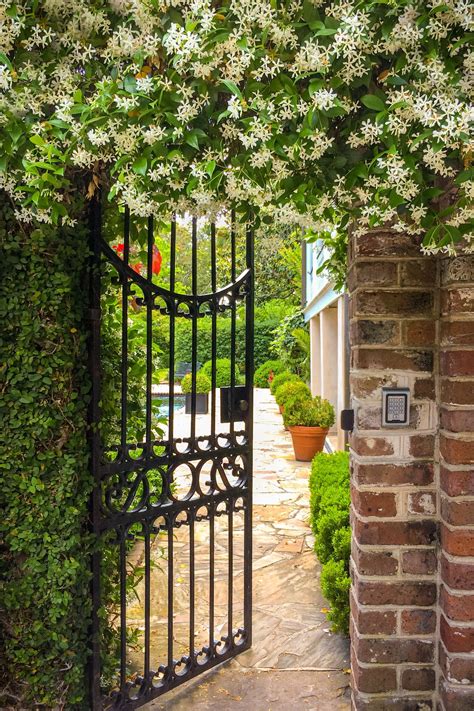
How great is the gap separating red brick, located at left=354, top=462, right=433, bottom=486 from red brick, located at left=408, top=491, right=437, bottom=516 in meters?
0.04

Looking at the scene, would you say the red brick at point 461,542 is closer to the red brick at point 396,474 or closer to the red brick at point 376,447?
the red brick at point 396,474

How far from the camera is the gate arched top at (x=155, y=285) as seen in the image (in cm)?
231

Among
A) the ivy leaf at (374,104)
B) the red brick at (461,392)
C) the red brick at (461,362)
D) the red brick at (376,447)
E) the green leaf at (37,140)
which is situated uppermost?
the ivy leaf at (374,104)

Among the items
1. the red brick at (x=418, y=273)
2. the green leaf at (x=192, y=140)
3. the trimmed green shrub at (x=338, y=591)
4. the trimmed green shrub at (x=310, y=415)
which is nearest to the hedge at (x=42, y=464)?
the green leaf at (x=192, y=140)

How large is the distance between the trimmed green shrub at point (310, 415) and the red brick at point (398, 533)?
17.6 feet

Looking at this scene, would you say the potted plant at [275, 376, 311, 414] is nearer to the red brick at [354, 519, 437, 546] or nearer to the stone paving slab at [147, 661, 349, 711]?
the stone paving slab at [147, 661, 349, 711]

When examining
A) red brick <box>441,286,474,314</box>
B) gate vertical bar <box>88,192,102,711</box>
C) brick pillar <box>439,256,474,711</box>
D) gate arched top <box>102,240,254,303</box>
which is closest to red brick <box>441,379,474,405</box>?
brick pillar <box>439,256,474,711</box>

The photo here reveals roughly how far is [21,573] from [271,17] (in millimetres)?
1978

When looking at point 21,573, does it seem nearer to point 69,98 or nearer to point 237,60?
point 69,98

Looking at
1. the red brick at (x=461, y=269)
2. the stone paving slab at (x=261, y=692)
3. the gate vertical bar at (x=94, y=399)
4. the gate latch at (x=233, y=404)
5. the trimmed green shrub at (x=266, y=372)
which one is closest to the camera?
the red brick at (x=461, y=269)

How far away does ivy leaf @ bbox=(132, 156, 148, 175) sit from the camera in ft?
4.84

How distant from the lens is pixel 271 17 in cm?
134

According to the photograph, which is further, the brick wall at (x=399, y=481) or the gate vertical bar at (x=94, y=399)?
the gate vertical bar at (x=94, y=399)

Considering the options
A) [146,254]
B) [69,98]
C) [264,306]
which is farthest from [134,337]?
[264,306]
